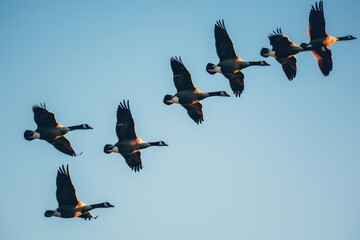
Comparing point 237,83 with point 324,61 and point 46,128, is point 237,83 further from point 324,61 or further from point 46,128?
point 46,128

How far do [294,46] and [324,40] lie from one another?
1.86m

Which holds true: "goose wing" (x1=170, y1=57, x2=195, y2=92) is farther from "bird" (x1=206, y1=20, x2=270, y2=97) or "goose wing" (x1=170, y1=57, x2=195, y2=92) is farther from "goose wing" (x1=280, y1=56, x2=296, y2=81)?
"goose wing" (x1=280, y1=56, x2=296, y2=81)

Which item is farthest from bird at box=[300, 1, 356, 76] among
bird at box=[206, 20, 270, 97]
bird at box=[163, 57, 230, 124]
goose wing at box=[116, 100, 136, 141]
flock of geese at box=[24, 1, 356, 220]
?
goose wing at box=[116, 100, 136, 141]

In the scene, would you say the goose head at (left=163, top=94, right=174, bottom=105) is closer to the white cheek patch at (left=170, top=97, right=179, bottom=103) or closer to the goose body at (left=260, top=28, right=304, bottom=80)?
the white cheek patch at (left=170, top=97, right=179, bottom=103)

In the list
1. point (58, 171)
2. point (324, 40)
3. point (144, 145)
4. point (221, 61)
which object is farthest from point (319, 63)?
point (58, 171)

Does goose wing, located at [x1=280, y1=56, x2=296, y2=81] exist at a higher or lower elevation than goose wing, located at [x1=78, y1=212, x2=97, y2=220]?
higher

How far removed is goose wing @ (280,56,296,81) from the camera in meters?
49.2

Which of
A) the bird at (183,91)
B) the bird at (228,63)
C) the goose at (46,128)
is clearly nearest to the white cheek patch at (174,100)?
the bird at (183,91)

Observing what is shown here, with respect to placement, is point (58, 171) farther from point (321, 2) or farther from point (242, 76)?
point (321, 2)

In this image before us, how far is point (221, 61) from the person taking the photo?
47438 millimetres

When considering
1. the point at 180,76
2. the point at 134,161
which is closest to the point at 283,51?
the point at 180,76

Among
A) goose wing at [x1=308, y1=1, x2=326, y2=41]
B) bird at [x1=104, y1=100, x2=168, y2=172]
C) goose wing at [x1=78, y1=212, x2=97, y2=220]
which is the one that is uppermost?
goose wing at [x1=308, y1=1, x2=326, y2=41]

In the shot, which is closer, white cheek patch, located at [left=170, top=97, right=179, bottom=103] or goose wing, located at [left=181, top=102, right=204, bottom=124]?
white cheek patch, located at [left=170, top=97, right=179, bottom=103]

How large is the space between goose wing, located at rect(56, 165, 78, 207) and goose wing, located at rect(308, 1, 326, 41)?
52.1 feet
